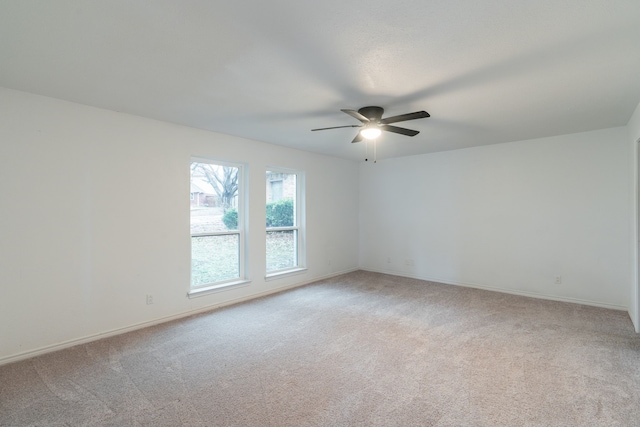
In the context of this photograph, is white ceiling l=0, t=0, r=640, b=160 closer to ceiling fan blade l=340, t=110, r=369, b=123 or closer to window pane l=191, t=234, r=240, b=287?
ceiling fan blade l=340, t=110, r=369, b=123

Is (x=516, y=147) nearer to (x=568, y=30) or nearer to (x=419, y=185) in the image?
(x=419, y=185)

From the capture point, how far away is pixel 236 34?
186 cm

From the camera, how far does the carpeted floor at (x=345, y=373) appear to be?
1971 mm

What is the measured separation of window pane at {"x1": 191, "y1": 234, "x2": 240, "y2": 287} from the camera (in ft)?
13.3

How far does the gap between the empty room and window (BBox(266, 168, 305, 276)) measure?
0.05m

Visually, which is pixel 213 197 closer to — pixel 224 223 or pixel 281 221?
pixel 224 223

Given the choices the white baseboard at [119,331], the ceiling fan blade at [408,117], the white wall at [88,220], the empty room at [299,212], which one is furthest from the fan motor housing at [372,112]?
the white baseboard at [119,331]

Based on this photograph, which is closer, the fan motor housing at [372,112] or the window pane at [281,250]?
the fan motor housing at [372,112]

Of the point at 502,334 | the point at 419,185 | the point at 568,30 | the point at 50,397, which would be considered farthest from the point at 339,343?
the point at 419,185

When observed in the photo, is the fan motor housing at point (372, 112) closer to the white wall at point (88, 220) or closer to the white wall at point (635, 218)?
the white wall at point (88, 220)

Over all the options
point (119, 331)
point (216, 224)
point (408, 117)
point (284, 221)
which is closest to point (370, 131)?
point (408, 117)

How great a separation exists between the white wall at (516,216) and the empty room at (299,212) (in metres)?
0.03

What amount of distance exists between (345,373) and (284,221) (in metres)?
3.16

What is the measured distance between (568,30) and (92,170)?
13.4 ft
